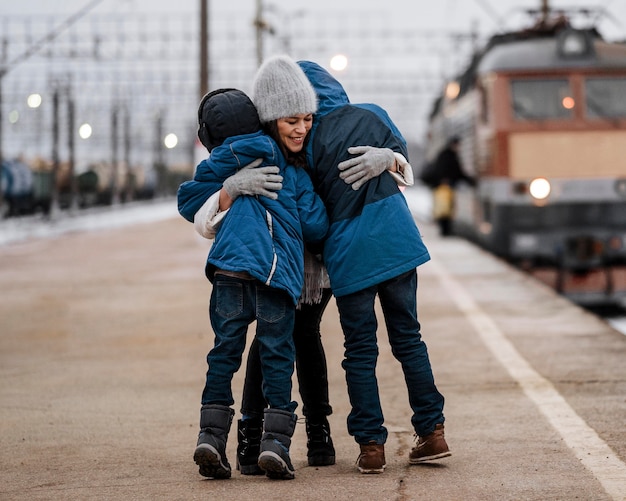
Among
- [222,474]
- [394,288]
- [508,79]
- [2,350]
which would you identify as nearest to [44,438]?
[222,474]

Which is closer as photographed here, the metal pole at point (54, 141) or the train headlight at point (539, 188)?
the train headlight at point (539, 188)

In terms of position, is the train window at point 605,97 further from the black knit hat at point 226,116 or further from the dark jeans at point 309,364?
the black knit hat at point 226,116

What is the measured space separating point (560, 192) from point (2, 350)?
7187 millimetres

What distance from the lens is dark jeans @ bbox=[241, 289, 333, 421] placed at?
523 centimetres

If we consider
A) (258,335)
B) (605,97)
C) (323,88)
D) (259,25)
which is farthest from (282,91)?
(259,25)

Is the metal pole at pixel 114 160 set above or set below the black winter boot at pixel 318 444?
below

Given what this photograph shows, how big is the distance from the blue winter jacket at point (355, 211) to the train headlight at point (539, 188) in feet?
31.8

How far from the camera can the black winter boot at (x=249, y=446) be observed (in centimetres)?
513

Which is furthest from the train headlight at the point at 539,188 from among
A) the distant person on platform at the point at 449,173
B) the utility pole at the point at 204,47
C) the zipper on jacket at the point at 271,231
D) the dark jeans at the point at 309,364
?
the utility pole at the point at 204,47

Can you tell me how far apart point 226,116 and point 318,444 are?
4.66ft

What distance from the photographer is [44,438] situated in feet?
20.1

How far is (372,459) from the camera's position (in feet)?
16.5

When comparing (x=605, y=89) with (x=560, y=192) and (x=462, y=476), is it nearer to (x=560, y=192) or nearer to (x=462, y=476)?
(x=560, y=192)

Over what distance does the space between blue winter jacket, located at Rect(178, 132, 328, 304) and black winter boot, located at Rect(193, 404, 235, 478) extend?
1.72ft
